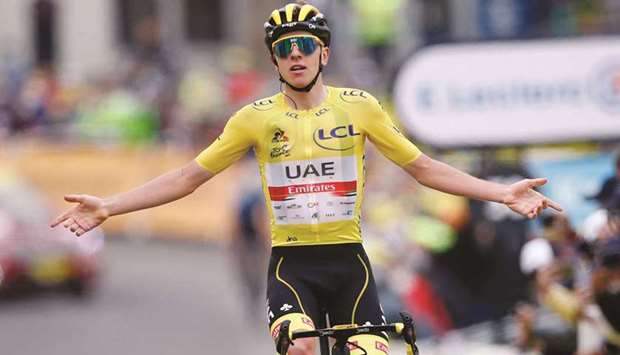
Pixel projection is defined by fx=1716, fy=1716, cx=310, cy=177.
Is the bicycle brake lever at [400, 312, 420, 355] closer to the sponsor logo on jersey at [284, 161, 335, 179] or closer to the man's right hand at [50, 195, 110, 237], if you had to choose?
the sponsor logo on jersey at [284, 161, 335, 179]

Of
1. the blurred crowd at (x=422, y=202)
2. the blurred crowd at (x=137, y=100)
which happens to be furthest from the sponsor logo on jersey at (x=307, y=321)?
the blurred crowd at (x=137, y=100)

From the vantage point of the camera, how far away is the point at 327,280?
8391mm

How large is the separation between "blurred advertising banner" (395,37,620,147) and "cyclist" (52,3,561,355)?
4.97m

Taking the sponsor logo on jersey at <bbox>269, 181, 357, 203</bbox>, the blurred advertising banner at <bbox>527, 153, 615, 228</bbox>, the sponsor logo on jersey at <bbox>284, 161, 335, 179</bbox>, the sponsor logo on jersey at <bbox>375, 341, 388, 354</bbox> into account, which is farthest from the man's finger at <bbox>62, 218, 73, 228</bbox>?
the blurred advertising banner at <bbox>527, 153, 615, 228</bbox>

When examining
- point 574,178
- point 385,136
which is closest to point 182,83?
point 574,178

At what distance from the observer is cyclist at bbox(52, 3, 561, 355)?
8.24 meters

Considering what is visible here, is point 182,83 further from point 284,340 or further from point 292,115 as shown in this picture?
point 284,340

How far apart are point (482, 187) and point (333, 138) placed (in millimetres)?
755

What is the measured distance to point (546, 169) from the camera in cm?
1421

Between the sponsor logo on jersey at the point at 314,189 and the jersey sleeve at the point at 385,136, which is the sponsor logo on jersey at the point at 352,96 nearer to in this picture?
the jersey sleeve at the point at 385,136

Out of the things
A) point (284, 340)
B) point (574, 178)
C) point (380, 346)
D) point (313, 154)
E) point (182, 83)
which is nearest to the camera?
point (284, 340)

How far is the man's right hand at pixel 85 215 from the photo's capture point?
27.2ft

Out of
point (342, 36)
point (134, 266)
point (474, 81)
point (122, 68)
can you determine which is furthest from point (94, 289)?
point (122, 68)

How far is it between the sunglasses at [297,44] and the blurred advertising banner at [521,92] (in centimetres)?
516
